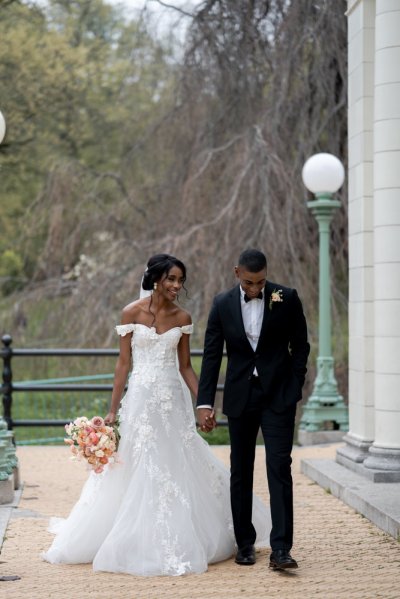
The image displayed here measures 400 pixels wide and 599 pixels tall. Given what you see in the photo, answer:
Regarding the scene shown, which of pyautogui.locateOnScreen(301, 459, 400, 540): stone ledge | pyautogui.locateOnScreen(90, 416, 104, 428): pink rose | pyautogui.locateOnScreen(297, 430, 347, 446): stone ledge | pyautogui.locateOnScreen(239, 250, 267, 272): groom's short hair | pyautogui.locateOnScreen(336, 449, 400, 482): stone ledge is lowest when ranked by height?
pyautogui.locateOnScreen(301, 459, 400, 540): stone ledge

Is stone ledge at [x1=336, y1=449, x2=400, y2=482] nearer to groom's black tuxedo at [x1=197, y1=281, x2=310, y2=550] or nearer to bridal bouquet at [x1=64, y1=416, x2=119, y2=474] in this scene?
groom's black tuxedo at [x1=197, y1=281, x2=310, y2=550]

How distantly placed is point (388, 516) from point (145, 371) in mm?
1920

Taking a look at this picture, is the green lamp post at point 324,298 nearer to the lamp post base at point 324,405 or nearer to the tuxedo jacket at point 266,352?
the lamp post base at point 324,405

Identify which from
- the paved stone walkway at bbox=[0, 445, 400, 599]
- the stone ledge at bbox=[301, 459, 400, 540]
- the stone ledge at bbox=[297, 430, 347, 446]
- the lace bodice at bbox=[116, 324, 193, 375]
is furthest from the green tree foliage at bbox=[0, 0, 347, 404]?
the lace bodice at bbox=[116, 324, 193, 375]

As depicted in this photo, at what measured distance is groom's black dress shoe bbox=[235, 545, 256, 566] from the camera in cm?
683

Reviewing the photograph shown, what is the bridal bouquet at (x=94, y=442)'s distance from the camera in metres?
6.95

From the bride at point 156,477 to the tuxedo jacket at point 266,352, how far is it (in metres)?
0.23

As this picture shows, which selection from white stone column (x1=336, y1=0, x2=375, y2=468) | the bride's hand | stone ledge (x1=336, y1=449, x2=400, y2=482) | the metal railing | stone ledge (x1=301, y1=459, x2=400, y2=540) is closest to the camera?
the bride's hand

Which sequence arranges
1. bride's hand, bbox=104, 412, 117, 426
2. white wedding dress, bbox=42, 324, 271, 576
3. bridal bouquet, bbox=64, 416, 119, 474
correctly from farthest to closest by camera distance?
bride's hand, bbox=104, 412, 117, 426 → bridal bouquet, bbox=64, 416, 119, 474 → white wedding dress, bbox=42, 324, 271, 576

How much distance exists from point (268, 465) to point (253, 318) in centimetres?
83

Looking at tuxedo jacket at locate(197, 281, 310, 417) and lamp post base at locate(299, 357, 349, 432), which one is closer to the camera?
tuxedo jacket at locate(197, 281, 310, 417)

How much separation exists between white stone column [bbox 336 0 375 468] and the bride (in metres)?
3.11

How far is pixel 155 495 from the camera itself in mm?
6938

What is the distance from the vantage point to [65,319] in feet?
53.0
